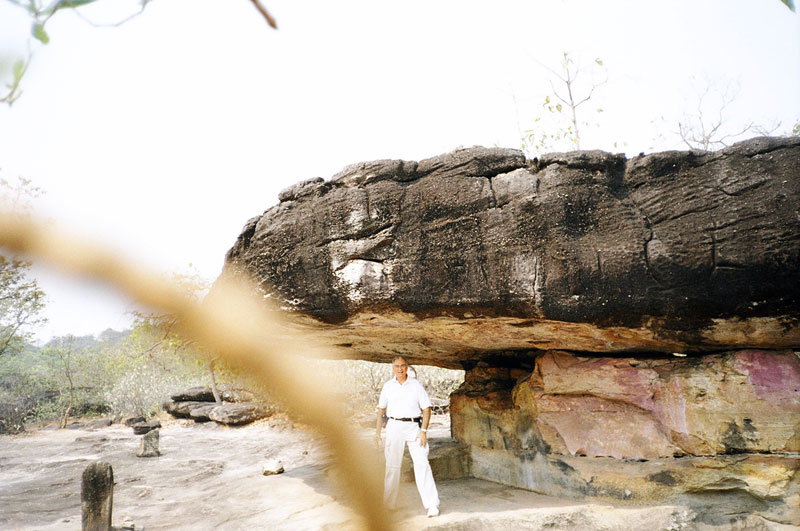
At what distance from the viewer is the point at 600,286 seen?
5629mm

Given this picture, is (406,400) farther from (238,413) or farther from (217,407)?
(217,407)

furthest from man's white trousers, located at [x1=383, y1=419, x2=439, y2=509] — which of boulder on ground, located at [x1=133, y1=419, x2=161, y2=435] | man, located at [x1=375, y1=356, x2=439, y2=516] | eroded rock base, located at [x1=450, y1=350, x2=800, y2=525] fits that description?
boulder on ground, located at [x1=133, y1=419, x2=161, y2=435]

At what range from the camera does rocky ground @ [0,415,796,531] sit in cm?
Result: 559

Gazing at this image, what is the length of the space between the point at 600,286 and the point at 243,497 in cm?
582

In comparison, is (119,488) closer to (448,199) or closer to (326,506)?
(326,506)

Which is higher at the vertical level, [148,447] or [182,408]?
[182,408]

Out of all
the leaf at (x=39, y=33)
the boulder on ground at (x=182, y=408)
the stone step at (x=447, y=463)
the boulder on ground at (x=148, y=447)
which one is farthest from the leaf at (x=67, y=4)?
the boulder on ground at (x=182, y=408)

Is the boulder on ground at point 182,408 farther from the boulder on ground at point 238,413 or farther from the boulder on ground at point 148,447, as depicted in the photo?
the boulder on ground at point 148,447

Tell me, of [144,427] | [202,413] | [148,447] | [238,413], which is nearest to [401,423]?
[148,447]

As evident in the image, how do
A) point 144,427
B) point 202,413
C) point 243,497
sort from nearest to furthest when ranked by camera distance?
point 243,497, point 144,427, point 202,413

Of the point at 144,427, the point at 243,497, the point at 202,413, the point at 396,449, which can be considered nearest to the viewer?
the point at 396,449

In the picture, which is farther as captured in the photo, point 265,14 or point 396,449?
point 396,449

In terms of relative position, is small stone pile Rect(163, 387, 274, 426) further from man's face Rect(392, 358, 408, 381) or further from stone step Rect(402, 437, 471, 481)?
man's face Rect(392, 358, 408, 381)

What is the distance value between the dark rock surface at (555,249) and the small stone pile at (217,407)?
11.4 metres
